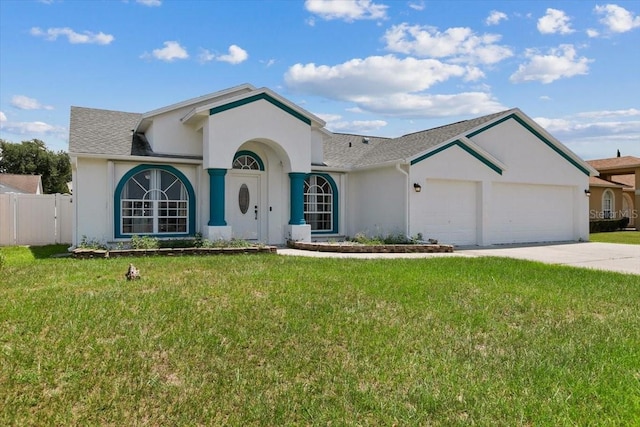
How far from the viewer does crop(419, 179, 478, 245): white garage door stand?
16.5 metres

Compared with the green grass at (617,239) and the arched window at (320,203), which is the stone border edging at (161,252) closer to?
the arched window at (320,203)

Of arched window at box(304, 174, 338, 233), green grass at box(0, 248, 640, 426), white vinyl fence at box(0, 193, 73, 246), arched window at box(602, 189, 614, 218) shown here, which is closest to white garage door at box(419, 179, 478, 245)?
arched window at box(304, 174, 338, 233)

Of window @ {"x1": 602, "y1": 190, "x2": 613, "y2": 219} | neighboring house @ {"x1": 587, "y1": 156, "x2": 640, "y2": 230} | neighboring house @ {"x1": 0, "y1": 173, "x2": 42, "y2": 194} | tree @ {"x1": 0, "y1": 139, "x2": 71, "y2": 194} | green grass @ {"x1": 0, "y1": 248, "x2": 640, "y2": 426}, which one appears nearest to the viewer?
green grass @ {"x1": 0, "y1": 248, "x2": 640, "y2": 426}

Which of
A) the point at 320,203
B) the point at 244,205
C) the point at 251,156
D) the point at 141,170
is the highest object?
the point at 251,156

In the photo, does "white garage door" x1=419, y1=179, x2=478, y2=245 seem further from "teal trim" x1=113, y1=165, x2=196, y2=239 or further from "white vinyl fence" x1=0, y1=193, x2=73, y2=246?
"white vinyl fence" x1=0, y1=193, x2=73, y2=246

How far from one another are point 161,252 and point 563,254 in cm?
1223

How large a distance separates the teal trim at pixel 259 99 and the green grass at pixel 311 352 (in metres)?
7.13

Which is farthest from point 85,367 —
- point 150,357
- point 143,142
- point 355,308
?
point 143,142

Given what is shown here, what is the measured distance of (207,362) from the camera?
4.83 meters

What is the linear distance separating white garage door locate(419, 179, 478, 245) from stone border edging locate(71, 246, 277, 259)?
6270 millimetres

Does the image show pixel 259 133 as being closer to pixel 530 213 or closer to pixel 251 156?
pixel 251 156

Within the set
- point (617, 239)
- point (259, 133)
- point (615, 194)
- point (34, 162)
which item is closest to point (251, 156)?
point (259, 133)

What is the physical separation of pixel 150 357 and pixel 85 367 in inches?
24.2

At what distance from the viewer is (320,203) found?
1748cm
